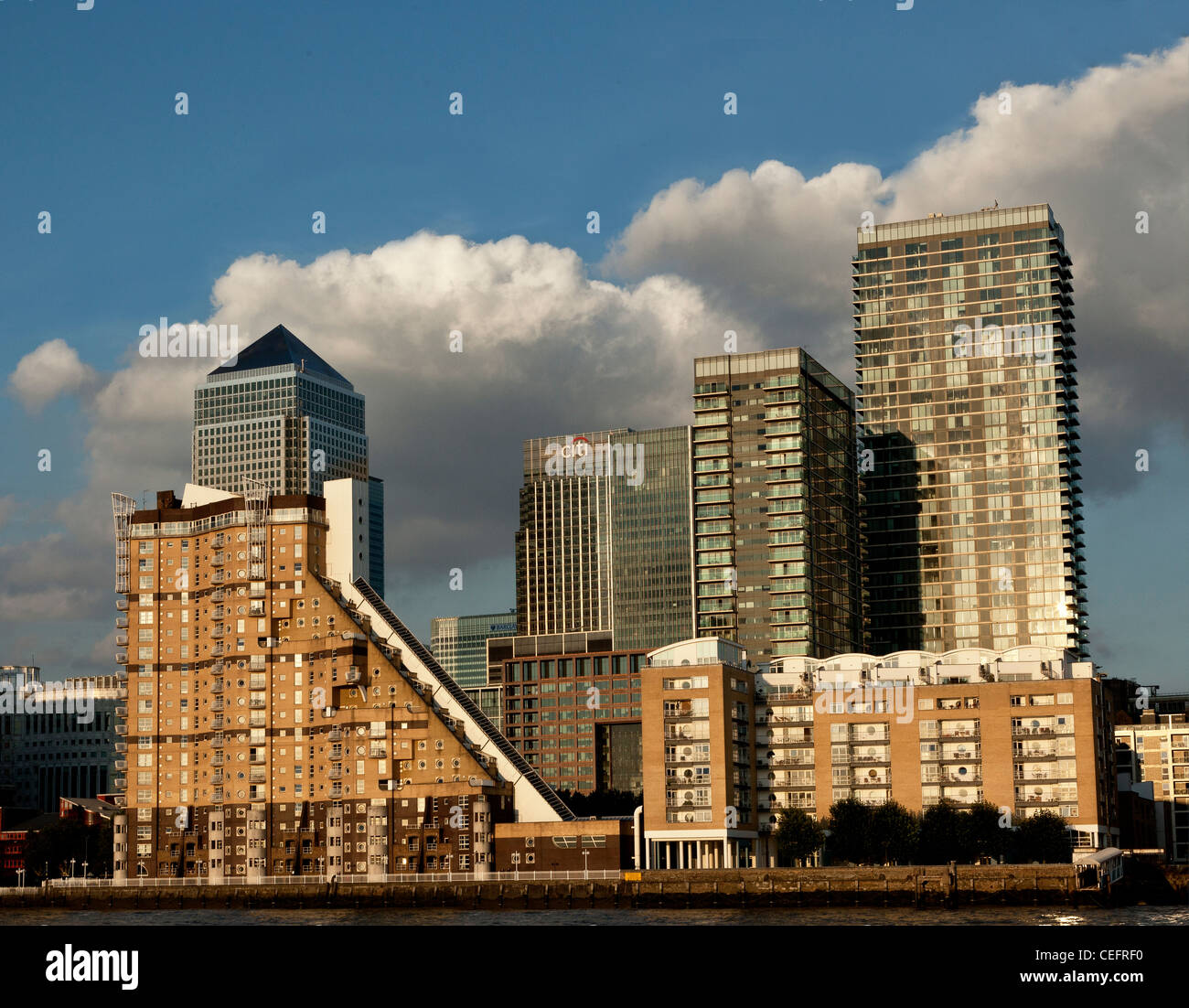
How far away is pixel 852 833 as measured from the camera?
522 ft

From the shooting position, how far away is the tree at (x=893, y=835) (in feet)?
516

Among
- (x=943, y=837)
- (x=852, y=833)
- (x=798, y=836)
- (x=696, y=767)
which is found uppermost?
(x=696, y=767)

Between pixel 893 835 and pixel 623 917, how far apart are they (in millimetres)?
37450

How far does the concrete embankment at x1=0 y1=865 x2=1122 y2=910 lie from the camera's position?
14212cm

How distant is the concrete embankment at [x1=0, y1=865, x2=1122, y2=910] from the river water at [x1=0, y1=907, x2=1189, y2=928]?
5.91m

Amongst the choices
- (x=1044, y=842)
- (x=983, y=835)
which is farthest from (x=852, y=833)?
(x=1044, y=842)

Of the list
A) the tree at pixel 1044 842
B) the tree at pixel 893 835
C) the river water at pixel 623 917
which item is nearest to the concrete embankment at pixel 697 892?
the river water at pixel 623 917

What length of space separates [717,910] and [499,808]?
54.8 m

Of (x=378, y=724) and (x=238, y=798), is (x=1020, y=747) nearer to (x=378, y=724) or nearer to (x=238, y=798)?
(x=378, y=724)
